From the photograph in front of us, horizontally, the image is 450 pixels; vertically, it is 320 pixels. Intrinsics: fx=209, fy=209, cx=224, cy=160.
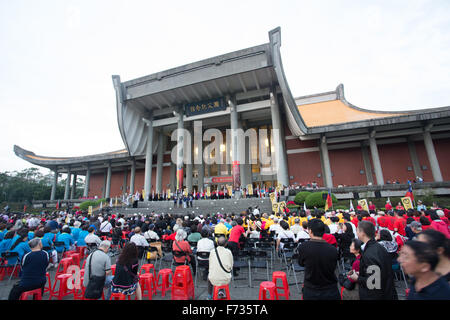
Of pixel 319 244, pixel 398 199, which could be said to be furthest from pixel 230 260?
pixel 398 199

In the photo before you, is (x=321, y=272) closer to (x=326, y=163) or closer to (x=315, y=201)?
(x=315, y=201)

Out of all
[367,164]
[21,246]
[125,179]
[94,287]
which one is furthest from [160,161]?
[94,287]

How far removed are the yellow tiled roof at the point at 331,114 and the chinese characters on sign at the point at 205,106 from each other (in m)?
8.85

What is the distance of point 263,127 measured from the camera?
79.9 feet

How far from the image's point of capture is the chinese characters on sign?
21.9 meters

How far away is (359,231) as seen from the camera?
2301mm

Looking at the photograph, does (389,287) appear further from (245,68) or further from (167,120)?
(167,120)

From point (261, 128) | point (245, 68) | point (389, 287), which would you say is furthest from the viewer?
point (261, 128)

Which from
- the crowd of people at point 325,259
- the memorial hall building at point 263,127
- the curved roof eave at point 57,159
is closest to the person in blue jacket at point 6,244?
the crowd of people at point 325,259

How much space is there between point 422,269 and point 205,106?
Answer: 879 inches

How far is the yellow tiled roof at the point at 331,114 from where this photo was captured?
1877 cm

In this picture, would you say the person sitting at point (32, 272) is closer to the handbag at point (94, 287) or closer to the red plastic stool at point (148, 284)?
the handbag at point (94, 287)

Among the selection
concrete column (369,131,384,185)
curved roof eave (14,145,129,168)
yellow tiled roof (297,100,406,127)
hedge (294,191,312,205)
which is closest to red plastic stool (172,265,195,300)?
hedge (294,191,312,205)
